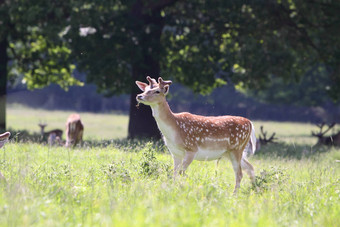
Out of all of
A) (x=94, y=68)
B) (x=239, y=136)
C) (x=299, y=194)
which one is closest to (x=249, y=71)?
(x=94, y=68)

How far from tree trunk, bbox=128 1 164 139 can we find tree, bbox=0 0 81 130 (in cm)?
289

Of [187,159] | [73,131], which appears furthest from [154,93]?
[73,131]

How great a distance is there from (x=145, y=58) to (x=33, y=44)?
5799 mm

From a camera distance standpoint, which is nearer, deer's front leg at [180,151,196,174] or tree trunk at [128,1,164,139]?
deer's front leg at [180,151,196,174]

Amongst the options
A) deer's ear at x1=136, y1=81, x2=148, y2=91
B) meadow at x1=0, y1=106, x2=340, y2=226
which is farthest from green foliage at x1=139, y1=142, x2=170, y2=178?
deer's ear at x1=136, y1=81, x2=148, y2=91

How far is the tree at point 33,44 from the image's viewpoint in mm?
19344

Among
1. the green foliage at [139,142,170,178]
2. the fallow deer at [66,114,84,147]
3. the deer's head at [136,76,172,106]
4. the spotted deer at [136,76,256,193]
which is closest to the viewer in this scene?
the green foliage at [139,142,170,178]

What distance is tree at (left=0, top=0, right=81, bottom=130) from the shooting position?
1934 centimetres

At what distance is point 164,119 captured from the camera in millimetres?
8977

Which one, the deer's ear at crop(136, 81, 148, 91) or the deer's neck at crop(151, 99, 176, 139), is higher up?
the deer's ear at crop(136, 81, 148, 91)

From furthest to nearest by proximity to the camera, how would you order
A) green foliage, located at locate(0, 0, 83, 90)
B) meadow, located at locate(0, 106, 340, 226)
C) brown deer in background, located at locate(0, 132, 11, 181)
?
green foliage, located at locate(0, 0, 83, 90) < brown deer in background, located at locate(0, 132, 11, 181) < meadow, located at locate(0, 106, 340, 226)

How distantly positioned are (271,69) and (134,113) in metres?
5.89

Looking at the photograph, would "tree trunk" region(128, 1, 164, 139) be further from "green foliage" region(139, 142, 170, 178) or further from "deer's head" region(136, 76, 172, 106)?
"green foliage" region(139, 142, 170, 178)

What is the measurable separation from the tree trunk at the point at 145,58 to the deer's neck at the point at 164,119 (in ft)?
33.2
